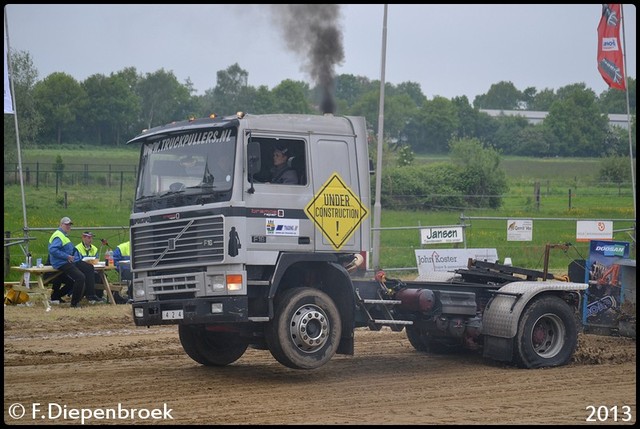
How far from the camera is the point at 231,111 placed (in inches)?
1631

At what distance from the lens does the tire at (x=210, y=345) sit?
1302 cm

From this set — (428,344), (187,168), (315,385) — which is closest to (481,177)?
(428,344)

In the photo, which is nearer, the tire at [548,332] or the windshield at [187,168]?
the windshield at [187,168]

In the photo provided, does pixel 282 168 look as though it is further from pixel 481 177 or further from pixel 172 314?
pixel 481 177

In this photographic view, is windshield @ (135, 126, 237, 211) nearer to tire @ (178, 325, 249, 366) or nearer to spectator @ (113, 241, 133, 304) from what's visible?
tire @ (178, 325, 249, 366)

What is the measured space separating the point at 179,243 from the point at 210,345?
1965mm

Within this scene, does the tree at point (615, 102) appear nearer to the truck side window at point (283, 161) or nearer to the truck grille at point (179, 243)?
the truck side window at point (283, 161)

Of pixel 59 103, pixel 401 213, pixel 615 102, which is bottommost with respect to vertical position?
pixel 401 213

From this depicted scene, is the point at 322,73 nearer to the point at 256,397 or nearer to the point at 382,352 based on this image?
the point at 382,352

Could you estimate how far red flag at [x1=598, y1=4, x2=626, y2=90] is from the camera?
28172mm

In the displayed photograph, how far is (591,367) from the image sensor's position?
43.1 feet

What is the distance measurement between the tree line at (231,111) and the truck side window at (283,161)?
420cm

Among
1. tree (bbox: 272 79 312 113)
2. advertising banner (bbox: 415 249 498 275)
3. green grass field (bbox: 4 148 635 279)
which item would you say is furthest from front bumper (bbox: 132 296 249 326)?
tree (bbox: 272 79 312 113)

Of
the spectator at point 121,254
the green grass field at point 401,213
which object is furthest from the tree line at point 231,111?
the spectator at point 121,254
